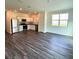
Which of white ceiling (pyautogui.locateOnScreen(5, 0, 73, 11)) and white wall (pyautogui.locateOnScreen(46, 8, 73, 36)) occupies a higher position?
white ceiling (pyautogui.locateOnScreen(5, 0, 73, 11))

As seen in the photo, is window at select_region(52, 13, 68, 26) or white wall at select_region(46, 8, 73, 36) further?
window at select_region(52, 13, 68, 26)

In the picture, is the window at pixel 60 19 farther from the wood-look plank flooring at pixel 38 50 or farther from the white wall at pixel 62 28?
the wood-look plank flooring at pixel 38 50

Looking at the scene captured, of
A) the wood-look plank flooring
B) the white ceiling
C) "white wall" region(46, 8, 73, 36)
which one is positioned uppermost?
the white ceiling

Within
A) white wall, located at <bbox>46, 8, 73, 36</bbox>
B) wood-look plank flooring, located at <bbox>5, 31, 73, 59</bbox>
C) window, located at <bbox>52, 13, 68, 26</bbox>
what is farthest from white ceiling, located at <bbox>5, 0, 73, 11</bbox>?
wood-look plank flooring, located at <bbox>5, 31, 73, 59</bbox>

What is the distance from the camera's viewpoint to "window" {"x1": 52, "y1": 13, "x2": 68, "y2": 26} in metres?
9.13

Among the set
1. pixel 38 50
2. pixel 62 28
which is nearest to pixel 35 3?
pixel 62 28

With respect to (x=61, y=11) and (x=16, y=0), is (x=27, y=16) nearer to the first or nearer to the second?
(x=61, y=11)

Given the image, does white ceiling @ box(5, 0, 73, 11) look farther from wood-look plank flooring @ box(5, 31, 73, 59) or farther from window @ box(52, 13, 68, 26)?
wood-look plank flooring @ box(5, 31, 73, 59)

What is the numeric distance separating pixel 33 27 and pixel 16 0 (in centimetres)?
875

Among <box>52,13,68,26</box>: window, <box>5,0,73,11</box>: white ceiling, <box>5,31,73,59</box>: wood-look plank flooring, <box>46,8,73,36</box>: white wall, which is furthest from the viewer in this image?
<box>52,13,68,26</box>: window

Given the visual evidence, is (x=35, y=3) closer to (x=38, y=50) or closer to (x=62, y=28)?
(x=62, y=28)

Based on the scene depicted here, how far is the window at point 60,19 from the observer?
360 inches

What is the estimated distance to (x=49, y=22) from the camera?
10.9 m
